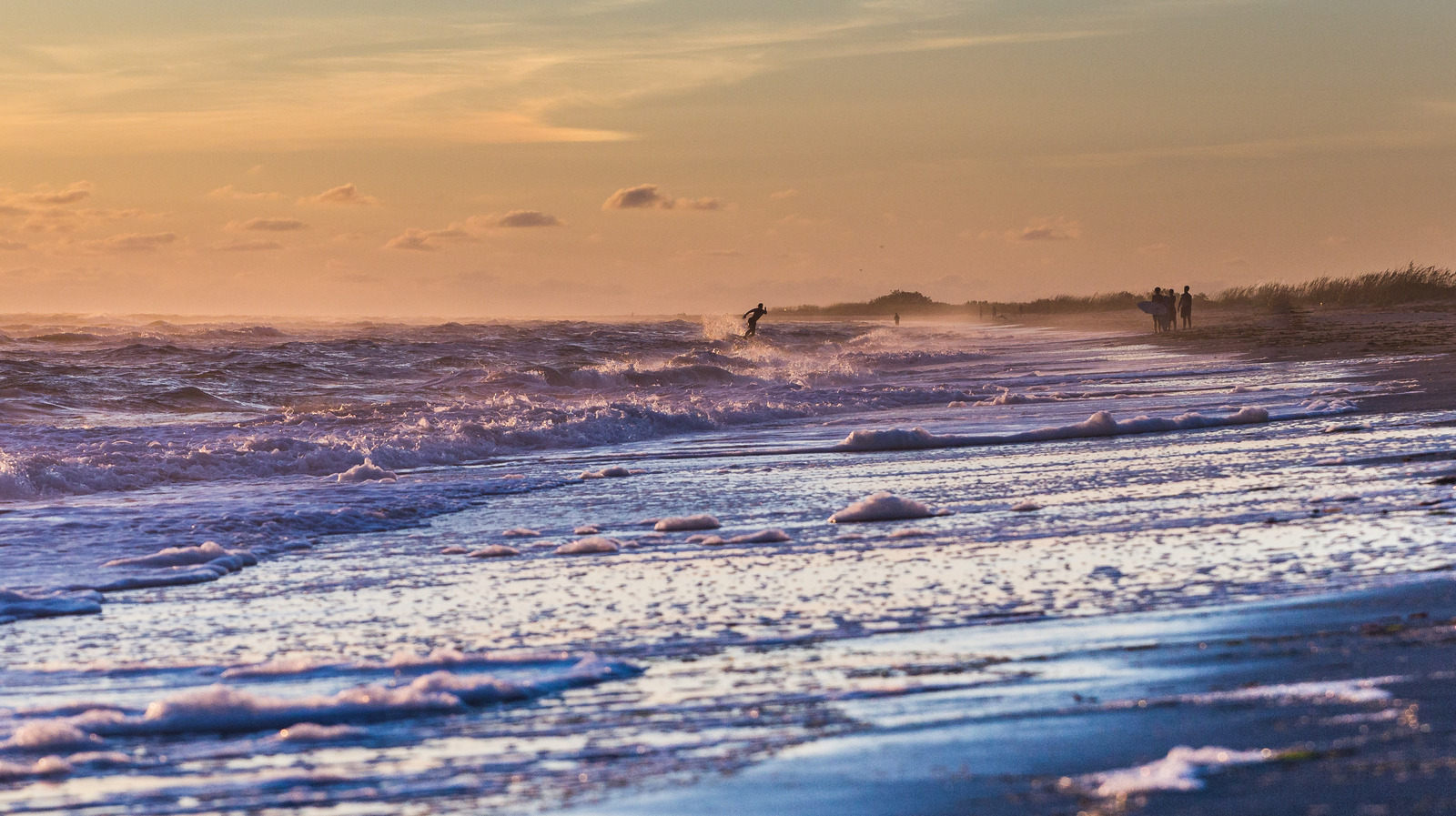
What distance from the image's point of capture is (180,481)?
11.0m

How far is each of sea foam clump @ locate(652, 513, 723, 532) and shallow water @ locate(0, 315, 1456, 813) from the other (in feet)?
0.47

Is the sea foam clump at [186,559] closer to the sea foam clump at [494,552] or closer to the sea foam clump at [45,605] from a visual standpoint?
the sea foam clump at [45,605]

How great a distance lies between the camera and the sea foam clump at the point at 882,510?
6.83 m

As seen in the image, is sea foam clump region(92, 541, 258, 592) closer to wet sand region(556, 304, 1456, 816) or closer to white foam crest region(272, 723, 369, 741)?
white foam crest region(272, 723, 369, 741)

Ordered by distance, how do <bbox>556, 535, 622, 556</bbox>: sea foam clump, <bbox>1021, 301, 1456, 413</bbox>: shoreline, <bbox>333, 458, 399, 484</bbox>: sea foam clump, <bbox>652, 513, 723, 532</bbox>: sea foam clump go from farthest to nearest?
<bbox>1021, 301, 1456, 413</bbox>: shoreline < <bbox>333, 458, 399, 484</bbox>: sea foam clump < <bbox>652, 513, 723, 532</bbox>: sea foam clump < <bbox>556, 535, 622, 556</bbox>: sea foam clump

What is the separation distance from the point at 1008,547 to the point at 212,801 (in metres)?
3.69

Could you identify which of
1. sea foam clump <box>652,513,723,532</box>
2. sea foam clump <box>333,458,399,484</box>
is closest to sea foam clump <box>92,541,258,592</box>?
sea foam clump <box>652,513,723,532</box>

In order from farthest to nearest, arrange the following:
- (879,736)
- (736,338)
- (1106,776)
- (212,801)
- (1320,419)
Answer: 1. (736,338)
2. (1320,419)
3. (879,736)
4. (212,801)
5. (1106,776)

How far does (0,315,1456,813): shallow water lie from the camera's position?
10.6ft

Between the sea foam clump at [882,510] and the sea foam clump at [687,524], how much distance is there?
64 cm

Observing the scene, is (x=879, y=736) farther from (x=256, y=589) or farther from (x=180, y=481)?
(x=180, y=481)

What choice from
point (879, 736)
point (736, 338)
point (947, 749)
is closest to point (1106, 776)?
point (947, 749)

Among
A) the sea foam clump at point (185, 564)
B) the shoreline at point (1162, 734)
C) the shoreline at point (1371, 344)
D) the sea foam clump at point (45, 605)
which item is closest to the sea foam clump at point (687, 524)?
the sea foam clump at point (185, 564)

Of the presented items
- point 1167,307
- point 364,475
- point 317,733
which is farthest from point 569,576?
point 1167,307
